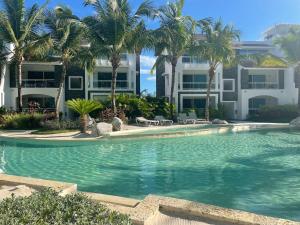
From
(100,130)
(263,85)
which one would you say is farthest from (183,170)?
(263,85)

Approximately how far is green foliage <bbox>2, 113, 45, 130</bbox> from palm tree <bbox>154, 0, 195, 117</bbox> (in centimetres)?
Answer: 1089

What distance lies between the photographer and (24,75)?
32.9 metres

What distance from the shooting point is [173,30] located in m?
25.7

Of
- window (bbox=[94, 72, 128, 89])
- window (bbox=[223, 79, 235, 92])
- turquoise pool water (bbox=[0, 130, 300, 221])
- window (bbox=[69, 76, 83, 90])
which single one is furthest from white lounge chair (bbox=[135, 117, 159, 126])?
window (bbox=[223, 79, 235, 92])

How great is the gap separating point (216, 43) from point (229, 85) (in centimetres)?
907

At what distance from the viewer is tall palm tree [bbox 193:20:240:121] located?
27.2 m

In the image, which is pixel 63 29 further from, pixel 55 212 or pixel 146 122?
pixel 55 212

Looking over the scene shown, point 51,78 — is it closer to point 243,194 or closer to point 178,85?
point 178,85

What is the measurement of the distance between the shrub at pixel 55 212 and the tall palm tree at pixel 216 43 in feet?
80.6

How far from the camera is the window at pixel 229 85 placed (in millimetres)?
35094

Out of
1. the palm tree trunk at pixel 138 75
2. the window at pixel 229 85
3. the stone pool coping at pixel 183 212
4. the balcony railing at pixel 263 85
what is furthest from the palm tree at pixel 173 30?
the stone pool coping at pixel 183 212

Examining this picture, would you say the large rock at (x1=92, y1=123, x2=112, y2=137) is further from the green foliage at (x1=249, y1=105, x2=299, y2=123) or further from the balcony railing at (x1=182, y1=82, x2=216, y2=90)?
the green foliage at (x1=249, y1=105, x2=299, y2=123)

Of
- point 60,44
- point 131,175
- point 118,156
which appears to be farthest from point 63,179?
point 60,44

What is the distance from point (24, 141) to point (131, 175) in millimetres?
10196
